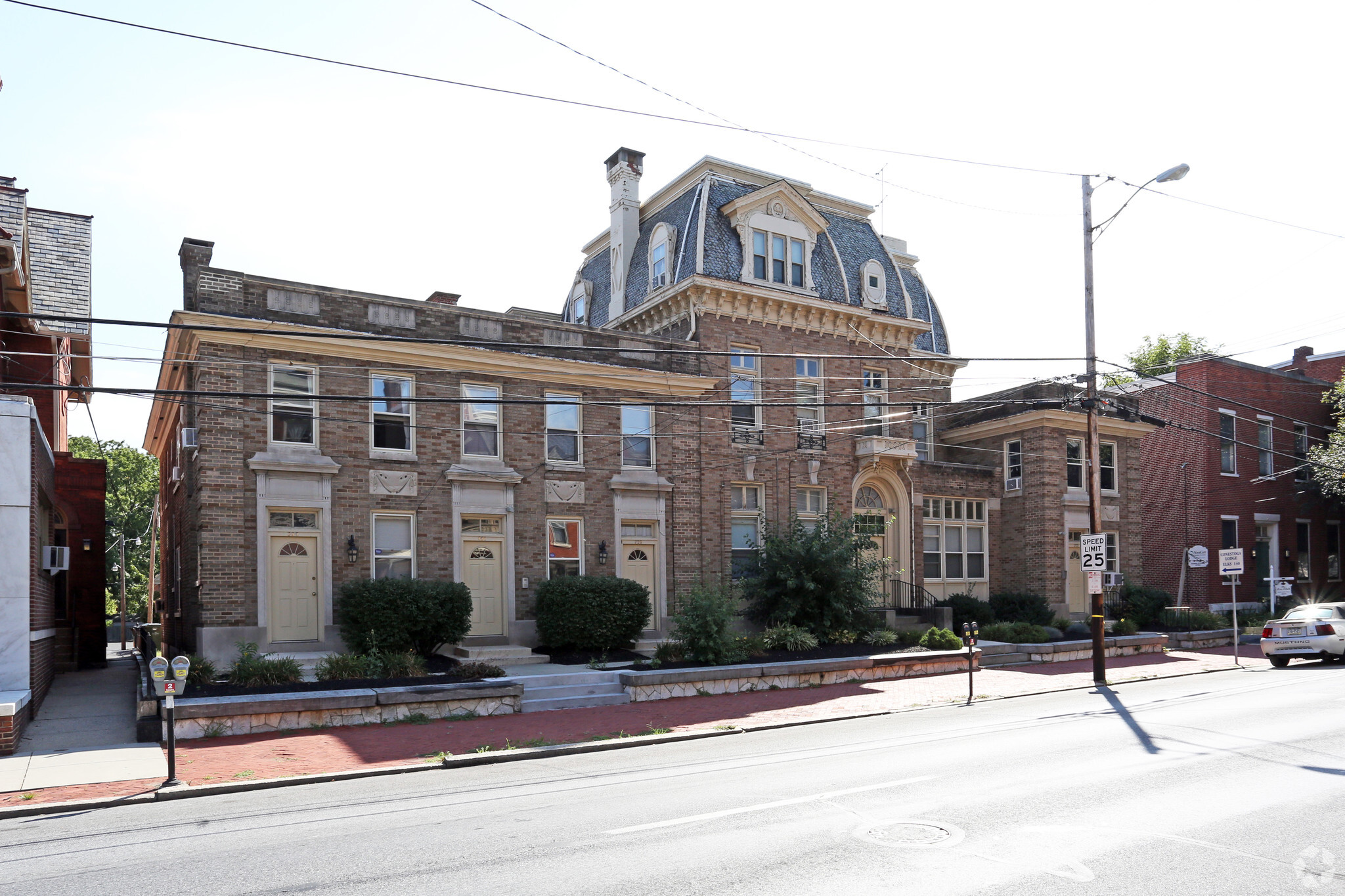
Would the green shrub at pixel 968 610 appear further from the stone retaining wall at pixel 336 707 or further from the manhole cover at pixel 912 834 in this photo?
the manhole cover at pixel 912 834

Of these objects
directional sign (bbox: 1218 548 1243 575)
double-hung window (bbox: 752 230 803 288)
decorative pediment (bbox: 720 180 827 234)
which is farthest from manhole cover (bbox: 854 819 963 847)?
decorative pediment (bbox: 720 180 827 234)

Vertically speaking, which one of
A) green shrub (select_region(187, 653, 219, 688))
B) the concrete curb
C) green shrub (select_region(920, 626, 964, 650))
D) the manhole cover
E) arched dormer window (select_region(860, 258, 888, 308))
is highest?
arched dormer window (select_region(860, 258, 888, 308))

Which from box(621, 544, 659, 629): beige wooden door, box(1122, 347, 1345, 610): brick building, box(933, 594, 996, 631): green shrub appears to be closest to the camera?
box(621, 544, 659, 629): beige wooden door

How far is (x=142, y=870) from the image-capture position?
7082 mm

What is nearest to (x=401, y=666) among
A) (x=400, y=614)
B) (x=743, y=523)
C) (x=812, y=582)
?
(x=400, y=614)

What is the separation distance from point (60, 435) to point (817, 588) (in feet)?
67.8

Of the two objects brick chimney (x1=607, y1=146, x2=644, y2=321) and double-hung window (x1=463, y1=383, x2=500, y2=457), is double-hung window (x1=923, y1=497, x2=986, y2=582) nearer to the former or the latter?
brick chimney (x1=607, y1=146, x2=644, y2=321)

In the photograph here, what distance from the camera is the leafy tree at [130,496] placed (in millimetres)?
61188

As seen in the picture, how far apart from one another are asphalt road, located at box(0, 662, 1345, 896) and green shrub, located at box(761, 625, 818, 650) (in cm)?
819

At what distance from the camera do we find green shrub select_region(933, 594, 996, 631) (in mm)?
29125

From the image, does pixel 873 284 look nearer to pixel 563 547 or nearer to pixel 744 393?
pixel 744 393

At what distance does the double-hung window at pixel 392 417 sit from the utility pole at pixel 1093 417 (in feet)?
47.2

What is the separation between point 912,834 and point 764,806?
1.57 meters

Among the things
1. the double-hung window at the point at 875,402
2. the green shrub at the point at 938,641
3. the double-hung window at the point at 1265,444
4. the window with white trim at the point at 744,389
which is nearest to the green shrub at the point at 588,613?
the window with white trim at the point at 744,389
